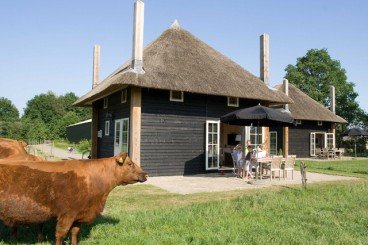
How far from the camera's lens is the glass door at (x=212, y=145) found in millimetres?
13477

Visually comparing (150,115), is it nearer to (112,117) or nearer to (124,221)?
(112,117)

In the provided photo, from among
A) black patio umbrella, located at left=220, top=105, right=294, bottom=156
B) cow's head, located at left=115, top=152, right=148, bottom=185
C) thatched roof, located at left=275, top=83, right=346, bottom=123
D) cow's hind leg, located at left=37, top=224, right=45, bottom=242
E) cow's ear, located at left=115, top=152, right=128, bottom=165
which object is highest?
thatched roof, located at left=275, top=83, right=346, bottom=123

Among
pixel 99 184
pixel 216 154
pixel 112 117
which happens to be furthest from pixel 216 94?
pixel 99 184

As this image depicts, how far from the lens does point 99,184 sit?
4.09 meters

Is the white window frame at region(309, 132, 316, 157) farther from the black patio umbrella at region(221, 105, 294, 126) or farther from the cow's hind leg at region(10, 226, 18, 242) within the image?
the cow's hind leg at region(10, 226, 18, 242)

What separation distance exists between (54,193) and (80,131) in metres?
42.9

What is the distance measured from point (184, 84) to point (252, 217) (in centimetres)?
742

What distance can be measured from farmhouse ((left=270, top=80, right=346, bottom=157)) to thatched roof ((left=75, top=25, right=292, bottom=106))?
10.1 m

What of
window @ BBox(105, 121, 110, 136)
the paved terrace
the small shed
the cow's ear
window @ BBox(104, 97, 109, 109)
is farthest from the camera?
the small shed

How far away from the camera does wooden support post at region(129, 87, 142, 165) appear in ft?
38.4

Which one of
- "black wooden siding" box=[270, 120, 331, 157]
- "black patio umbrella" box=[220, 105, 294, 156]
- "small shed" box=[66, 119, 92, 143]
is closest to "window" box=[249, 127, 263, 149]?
"black patio umbrella" box=[220, 105, 294, 156]

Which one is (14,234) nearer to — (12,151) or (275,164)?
(12,151)

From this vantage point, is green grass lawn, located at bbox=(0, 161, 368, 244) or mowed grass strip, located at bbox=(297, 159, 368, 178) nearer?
green grass lawn, located at bbox=(0, 161, 368, 244)

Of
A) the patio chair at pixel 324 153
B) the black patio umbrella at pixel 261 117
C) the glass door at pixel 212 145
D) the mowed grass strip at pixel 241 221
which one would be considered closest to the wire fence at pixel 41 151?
the glass door at pixel 212 145
